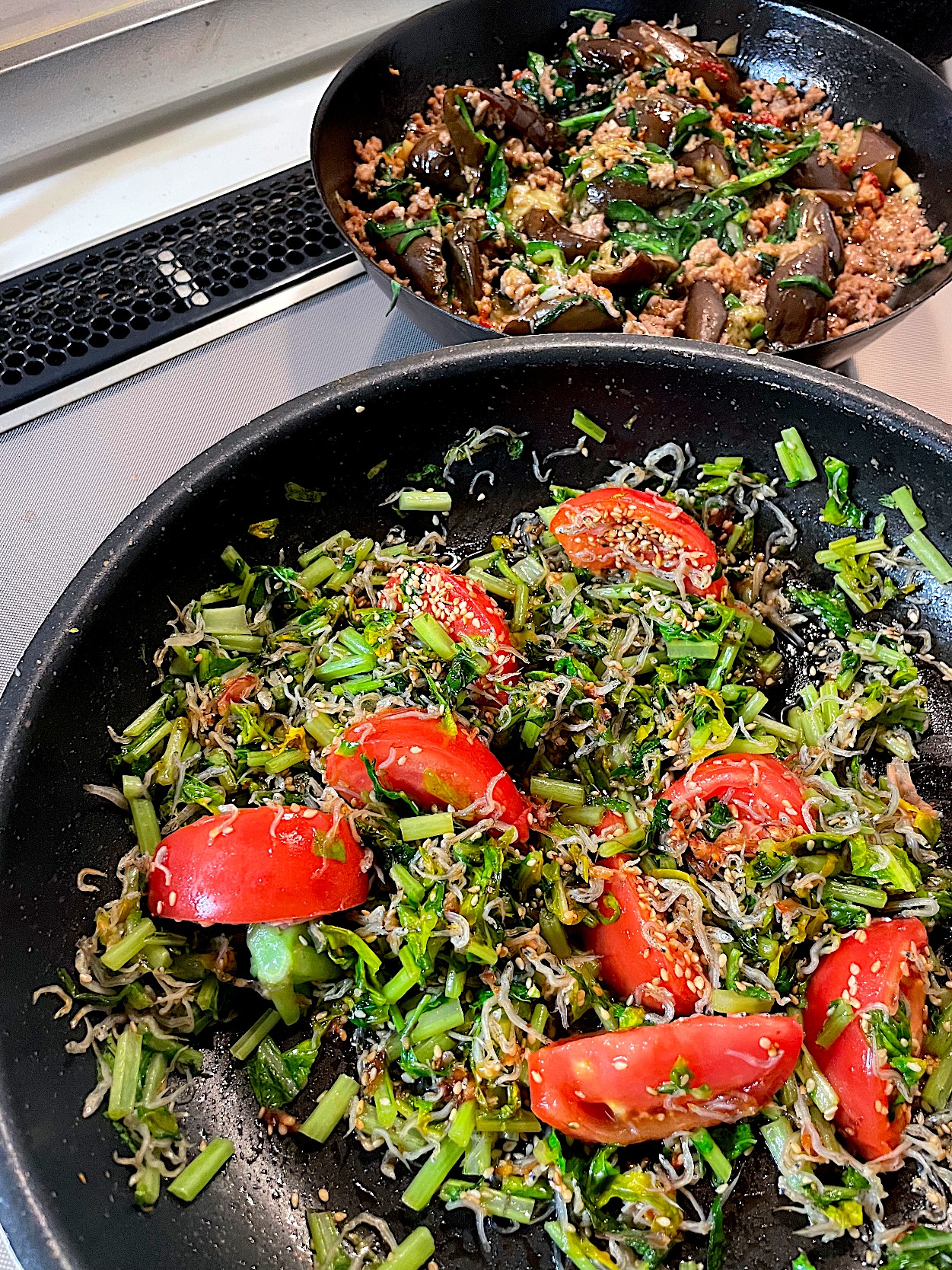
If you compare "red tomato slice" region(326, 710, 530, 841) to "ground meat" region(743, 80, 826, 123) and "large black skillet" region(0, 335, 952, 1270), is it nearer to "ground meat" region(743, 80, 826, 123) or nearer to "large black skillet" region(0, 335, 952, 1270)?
"large black skillet" region(0, 335, 952, 1270)

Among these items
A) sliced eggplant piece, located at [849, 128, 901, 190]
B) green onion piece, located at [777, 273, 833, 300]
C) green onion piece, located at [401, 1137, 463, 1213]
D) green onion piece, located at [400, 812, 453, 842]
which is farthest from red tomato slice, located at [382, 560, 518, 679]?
sliced eggplant piece, located at [849, 128, 901, 190]

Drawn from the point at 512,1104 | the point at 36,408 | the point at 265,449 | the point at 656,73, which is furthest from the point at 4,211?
the point at 512,1104

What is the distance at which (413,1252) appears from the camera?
140 centimetres

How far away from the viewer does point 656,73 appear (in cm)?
271

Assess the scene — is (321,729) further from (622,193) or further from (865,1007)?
(622,193)

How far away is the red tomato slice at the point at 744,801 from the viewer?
5.36 ft

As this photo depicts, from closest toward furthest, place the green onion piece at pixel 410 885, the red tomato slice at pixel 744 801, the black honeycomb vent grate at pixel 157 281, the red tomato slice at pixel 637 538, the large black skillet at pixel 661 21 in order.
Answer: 1. the green onion piece at pixel 410 885
2. the red tomato slice at pixel 744 801
3. the red tomato slice at pixel 637 538
4. the large black skillet at pixel 661 21
5. the black honeycomb vent grate at pixel 157 281

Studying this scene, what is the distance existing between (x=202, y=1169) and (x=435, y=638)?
0.95m

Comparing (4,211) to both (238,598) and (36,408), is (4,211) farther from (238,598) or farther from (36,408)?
(238,598)

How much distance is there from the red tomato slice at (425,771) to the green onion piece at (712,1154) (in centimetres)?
53

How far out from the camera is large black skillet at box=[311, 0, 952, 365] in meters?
2.50

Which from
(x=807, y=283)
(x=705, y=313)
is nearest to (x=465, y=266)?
(x=705, y=313)

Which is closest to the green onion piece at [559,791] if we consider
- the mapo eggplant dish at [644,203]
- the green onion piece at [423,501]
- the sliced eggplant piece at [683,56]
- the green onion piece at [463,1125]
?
the green onion piece at [463,1125]

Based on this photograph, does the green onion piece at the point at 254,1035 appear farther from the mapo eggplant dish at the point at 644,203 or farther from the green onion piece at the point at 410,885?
the mapo eggplant dish at the point at 644,203
